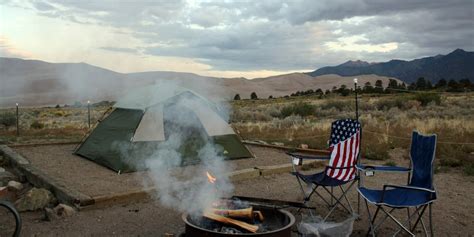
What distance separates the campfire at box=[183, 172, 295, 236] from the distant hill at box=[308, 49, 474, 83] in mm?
112471

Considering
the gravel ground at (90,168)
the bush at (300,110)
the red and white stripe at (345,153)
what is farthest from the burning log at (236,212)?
the bush at (300,110)

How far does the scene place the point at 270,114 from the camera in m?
23.6

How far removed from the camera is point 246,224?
3.70m

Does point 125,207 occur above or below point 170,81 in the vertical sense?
below

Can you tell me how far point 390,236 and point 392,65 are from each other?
14276 cm

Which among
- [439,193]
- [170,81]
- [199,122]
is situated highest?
[170,81]

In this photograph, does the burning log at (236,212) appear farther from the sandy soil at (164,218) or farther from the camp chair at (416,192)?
the camp chair at (416,192)

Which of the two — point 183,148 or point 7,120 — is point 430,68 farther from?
point 183,148

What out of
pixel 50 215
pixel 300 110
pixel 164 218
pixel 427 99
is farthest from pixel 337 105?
pixel 50 215

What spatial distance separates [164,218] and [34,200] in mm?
1719

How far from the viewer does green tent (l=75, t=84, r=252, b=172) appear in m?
7.46

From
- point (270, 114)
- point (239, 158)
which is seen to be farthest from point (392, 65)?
point (239, 158)

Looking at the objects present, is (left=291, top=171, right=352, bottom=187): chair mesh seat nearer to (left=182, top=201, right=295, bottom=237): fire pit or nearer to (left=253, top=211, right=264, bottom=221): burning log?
(left=182, top=201, right=295, bottom=237): fire pit

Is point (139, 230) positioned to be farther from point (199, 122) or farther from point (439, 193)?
point (439, 193)
